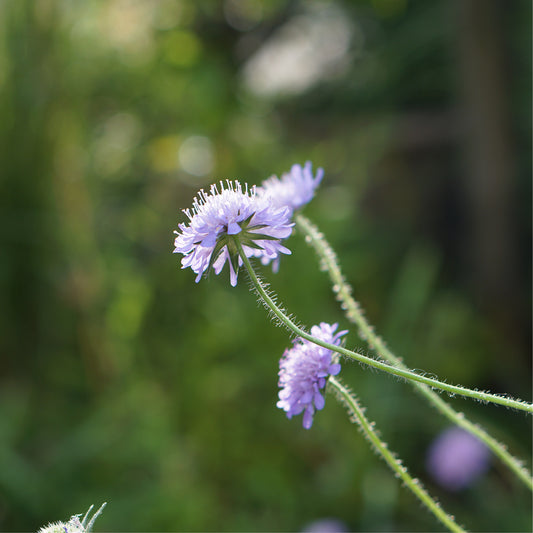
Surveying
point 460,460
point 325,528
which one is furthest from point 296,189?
point 460,460

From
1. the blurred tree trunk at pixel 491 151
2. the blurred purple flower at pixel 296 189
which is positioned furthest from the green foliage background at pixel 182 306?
the blurred purple flower at pixel 296 189

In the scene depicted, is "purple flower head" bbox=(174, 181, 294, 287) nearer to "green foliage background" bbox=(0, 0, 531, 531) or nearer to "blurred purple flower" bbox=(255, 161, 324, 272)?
"blurred purple flower" bbox=(255, 161, 324, 272)

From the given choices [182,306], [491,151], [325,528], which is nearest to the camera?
[325,528]

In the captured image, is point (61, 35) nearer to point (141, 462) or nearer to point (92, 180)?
point (92, 180)

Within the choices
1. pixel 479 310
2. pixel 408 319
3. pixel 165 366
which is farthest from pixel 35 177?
pixel 479 310

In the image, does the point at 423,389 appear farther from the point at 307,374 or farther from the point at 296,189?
the point at 296,189

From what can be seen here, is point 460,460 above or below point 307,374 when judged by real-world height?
above

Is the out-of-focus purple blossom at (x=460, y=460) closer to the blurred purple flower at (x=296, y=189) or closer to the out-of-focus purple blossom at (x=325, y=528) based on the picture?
the out-of-focus purple blossom at (x=325, y=528)
